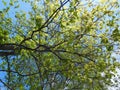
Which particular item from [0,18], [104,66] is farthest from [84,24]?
[0,18]

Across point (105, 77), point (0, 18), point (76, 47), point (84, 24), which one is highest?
point (0, 18)

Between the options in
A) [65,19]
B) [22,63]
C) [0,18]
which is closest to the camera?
[65,19]

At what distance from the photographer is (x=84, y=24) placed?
17750mm

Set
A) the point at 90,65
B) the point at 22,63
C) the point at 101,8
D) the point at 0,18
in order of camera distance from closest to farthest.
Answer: the point at 90,65, the point at 101,8, the point at 0,18, the point at 22,63

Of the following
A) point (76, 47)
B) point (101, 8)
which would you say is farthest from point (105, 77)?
point (101, 8)

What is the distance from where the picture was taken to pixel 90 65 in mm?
17531

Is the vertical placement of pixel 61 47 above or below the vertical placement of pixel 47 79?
above

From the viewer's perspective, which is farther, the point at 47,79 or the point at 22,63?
the point at 22,63

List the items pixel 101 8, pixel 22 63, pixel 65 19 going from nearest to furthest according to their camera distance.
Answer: pixel 65 19 < pixel 101 8 < pixel 22 63

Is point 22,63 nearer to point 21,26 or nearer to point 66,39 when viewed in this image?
point 21,26

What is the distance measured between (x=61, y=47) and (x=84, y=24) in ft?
6.11

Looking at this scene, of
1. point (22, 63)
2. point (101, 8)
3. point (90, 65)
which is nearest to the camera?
point (90, 65)

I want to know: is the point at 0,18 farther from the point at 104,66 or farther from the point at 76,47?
the point at 104,66

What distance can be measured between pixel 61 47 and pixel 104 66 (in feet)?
8.69
